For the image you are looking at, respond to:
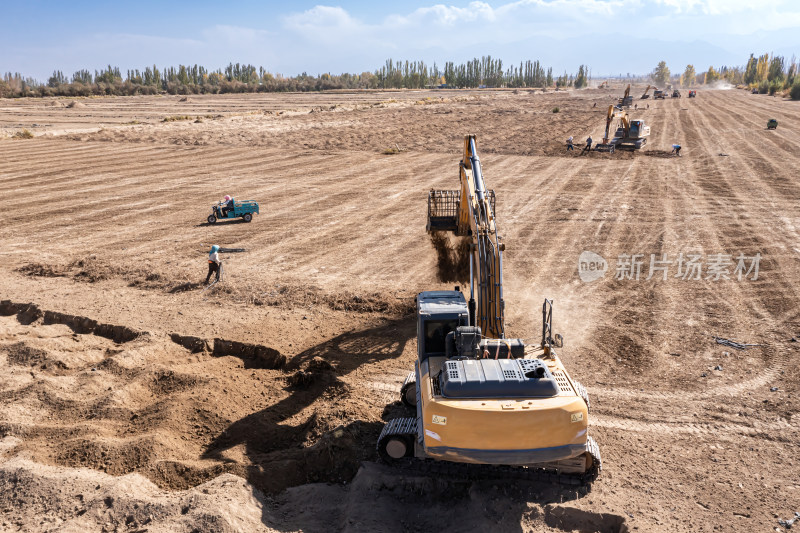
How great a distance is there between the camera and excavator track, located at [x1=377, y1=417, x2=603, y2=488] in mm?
8570

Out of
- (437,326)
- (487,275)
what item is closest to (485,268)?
(487,275)

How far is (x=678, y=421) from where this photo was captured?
34.2ft

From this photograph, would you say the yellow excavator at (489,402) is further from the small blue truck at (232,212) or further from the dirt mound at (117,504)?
the small blue truck at (232,212)

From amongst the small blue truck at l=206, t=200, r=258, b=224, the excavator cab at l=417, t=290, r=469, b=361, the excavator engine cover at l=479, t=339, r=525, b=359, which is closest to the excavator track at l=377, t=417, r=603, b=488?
the excavator cab at l=417, t=290, r=469, b=361

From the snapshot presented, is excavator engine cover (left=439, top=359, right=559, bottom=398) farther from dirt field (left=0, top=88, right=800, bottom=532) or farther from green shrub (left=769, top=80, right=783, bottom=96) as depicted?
green shrub (left=769, top=80, right=783, bottom=96)

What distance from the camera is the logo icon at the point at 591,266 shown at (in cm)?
1795

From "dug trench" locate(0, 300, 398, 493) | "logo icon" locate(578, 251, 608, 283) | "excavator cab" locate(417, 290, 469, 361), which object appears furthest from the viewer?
"logo icon" locate(578, 251, 608, 283)

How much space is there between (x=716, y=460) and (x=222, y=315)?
1192cm

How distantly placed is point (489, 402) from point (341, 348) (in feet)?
21.4

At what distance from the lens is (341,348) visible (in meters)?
13.4

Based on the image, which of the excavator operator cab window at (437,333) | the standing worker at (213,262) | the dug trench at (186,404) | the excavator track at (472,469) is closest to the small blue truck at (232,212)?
the standing worker at (213,262)

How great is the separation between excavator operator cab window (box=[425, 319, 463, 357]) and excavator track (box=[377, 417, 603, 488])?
1321 millimetres

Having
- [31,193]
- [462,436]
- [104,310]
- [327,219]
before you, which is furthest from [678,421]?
[31,193]

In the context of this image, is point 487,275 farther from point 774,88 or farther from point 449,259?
point 774,88
